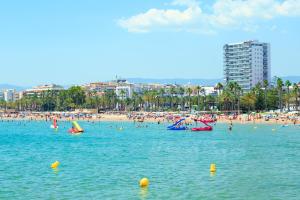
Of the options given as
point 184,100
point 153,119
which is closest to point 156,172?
point 153,119

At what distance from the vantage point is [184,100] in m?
165

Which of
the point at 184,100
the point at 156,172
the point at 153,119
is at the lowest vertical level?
the point at 156,172

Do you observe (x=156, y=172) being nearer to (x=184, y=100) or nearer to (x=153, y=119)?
(x=153, y=119)

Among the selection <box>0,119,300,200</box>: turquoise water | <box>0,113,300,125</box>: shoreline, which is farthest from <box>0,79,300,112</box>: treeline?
<box>0,119,300,200</box>: turquoise water

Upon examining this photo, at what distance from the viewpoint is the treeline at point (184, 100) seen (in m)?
126

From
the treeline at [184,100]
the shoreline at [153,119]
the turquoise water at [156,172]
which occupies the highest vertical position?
the treeline at [184,100]

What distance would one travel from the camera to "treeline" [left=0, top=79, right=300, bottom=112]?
415ft

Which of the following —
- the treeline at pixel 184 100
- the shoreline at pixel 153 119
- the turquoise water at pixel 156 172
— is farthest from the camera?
the treeline at pixel 184 100

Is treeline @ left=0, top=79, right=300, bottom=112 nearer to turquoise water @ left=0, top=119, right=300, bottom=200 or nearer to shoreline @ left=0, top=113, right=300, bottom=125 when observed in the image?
shoreline @ left=0, top=113, right=300, bottom=125

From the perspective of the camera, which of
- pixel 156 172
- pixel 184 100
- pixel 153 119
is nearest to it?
pixel 156 172

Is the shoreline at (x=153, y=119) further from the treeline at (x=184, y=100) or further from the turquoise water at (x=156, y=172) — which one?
the turquoise water at (x=156, y=172)

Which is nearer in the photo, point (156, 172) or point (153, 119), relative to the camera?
point (156, 172)

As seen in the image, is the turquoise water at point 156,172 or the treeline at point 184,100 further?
the treeline at point 184,100

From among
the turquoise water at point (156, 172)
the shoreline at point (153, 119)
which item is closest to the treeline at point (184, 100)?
the shoreline at point (153, 119)
